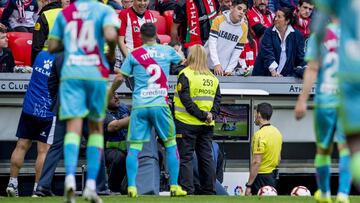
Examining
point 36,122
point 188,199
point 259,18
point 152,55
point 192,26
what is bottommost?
point 188,199

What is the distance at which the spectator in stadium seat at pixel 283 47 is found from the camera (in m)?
18.4

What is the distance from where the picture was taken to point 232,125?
17.8 m

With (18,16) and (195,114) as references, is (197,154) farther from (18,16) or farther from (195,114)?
(18,16)

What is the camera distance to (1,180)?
1766 centimetres

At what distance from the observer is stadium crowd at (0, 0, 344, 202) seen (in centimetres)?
1123

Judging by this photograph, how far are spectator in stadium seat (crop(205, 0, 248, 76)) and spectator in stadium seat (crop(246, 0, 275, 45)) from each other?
1509mm

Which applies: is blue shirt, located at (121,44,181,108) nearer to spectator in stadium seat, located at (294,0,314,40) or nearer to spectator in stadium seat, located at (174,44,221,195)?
spectator in stadium seat, located at (174,44,221,195)

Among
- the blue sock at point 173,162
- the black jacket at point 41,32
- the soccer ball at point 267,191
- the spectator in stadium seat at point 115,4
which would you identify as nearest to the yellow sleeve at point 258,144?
the soccer ball at point 267,191

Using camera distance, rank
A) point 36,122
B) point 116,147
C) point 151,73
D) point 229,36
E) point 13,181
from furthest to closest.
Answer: point 229,36, point 116,147, point 13,181, point 36,122, point 151,73

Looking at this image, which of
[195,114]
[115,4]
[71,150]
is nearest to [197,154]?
[195,114]

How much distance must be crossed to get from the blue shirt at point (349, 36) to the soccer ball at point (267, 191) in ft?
29.7

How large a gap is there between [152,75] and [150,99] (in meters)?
0.32

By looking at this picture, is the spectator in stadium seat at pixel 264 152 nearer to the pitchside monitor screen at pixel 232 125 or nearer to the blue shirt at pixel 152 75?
the pitchside monitor screen at pixel 232 125

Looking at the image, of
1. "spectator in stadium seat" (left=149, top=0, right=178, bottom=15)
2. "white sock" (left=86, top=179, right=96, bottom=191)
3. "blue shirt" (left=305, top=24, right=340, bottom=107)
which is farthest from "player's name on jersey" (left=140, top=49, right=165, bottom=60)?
"spectator in stadium seat" (left=149, top=0, right=178, bottom=15)
